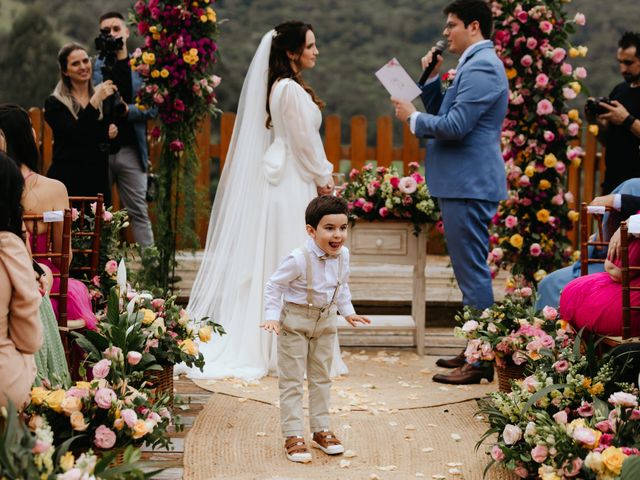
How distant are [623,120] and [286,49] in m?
2.10

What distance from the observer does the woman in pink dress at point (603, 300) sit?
3969mm

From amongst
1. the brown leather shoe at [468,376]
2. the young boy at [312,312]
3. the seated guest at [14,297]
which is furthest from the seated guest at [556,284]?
the seated guest at [14,297]

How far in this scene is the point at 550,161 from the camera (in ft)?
23.3

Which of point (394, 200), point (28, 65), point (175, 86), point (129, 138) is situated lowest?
point (394, 200)

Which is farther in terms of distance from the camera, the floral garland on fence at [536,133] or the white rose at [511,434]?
the floral garland on fence at [536,133]

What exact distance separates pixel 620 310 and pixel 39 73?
1230cm

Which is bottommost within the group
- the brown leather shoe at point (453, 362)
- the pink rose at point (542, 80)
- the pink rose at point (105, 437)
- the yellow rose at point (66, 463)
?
the brown leather shoe at point (453, 362)

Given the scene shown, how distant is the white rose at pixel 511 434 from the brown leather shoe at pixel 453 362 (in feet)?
6.93

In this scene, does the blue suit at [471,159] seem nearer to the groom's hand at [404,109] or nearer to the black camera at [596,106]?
the groom's hand at [404,109]

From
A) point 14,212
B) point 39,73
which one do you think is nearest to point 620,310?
point 14,212

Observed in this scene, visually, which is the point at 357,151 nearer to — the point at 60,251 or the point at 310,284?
the point at 310,284

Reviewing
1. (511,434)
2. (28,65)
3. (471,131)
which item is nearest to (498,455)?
(511,434)

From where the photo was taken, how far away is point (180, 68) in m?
6.86

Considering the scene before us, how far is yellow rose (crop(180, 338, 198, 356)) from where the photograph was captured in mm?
4645
